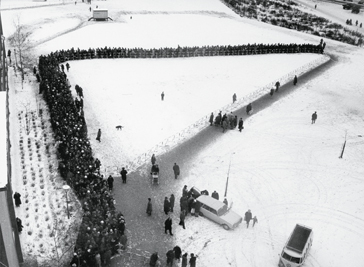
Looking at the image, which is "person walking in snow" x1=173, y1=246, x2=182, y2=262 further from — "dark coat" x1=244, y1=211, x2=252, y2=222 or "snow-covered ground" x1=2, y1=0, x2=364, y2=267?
"dark coat" x1=244, y1=211, x2=252, y2=222

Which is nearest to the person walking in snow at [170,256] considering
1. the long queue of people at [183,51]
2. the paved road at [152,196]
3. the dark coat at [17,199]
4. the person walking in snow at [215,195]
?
the paved road at [152,196]

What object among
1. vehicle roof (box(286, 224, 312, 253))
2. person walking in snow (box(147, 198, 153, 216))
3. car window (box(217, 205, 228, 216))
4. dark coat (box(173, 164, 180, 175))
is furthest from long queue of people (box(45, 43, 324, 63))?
vehicle roof (box(286, 224, 312, 253))

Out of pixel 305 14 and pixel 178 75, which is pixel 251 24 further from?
pixel 178 75

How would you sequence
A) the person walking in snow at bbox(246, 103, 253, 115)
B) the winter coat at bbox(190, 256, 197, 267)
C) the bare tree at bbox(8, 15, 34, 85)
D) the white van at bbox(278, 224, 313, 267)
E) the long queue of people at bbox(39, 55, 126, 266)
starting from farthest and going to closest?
the bare tree at bbox(8, 15, 34, 85) < the person walking in snow at bbox(246, 103, 253, 115) < the white van at bbox(278, 224, 313, 267) < the winter coat at bbox(190, 256, 197, 267) < the long queue of people at bbox(39, 55, 126, 266)

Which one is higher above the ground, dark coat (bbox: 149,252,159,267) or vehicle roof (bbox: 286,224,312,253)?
vehicle roof (bbox: 286,224,312,253)

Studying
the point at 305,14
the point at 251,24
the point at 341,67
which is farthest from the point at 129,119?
the point at 305,14

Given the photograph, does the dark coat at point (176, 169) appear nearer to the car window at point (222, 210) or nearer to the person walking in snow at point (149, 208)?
the person walking in snow at point (149, 208)

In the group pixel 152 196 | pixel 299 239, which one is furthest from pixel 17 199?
pixel 299 239
